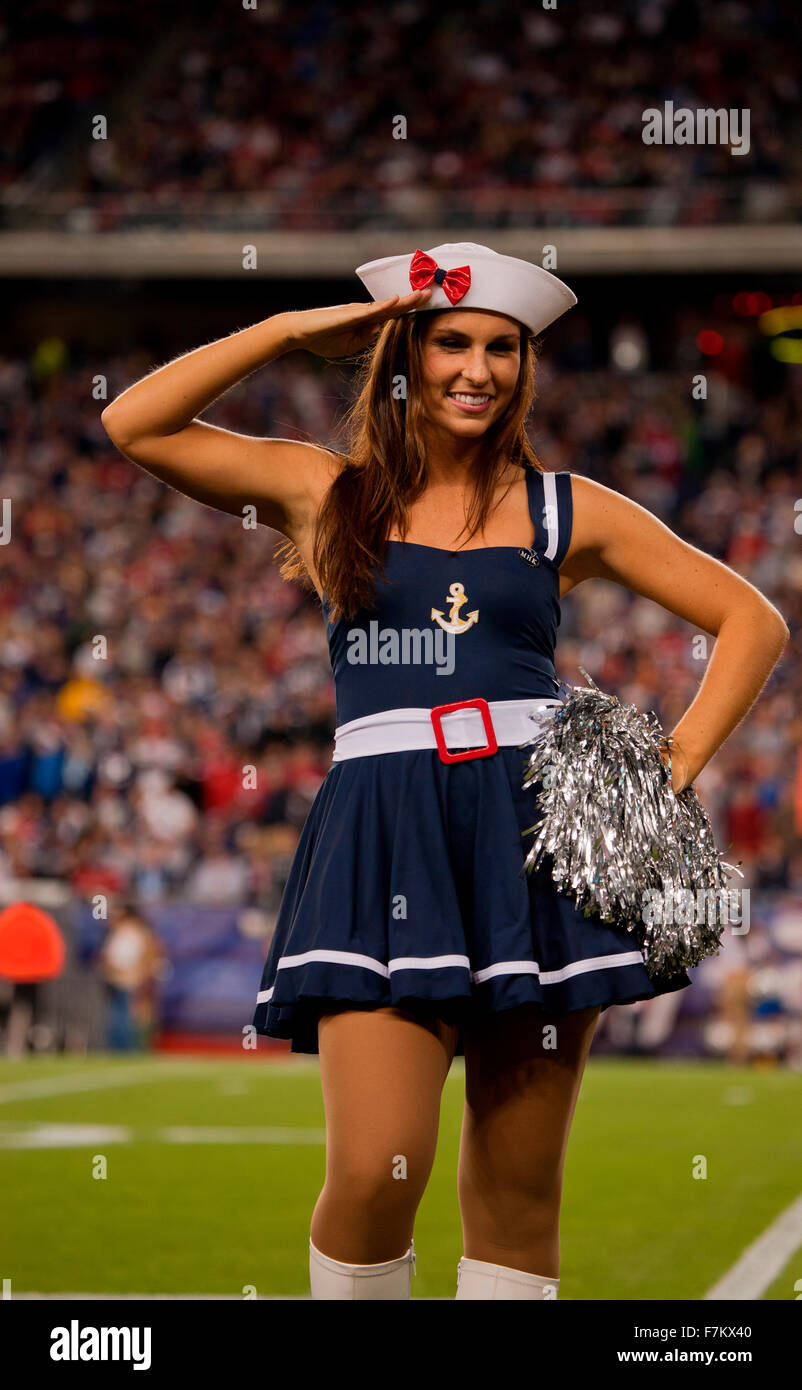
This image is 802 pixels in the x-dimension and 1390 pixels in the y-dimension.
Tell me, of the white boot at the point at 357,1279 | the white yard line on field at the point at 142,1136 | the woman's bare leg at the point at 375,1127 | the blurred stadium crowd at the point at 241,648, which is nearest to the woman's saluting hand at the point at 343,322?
the woman's bare leg at the point at 375,1127

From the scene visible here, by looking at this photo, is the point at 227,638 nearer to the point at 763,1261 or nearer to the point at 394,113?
the point at 394,113

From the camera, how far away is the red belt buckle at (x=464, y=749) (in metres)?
2.60

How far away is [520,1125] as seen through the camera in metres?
2.56

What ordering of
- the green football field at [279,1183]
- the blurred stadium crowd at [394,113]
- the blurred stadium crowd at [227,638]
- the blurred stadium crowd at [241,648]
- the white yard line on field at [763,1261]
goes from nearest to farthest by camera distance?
1. the white yard line on field at [763,1261]
2. the green football field at [279,1183]
3. the blurred stadium crowd at [241,648]
4. the blurred stadium crowd at [227,638]
5. the blurred stadium crowd at [394,113]

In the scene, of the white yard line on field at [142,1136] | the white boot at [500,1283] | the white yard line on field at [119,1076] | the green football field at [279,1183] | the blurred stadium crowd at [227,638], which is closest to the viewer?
the white boot at [500,1283]

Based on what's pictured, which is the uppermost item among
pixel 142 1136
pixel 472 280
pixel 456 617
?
pixel 472 280

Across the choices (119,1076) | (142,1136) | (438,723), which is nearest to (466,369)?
(438,723)

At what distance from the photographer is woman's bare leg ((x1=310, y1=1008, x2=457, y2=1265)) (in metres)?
2.39

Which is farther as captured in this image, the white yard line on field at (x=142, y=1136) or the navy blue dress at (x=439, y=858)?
the white yard line on field at (x=142, y=1136)

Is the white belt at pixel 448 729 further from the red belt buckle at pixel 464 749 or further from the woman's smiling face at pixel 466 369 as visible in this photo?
the woman's smiling face at pixel 466 369

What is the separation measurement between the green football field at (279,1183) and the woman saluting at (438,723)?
1.94 metres

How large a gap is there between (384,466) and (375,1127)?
0.98 metres
